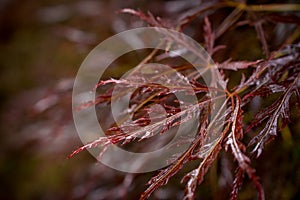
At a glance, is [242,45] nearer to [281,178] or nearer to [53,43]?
[281,178]

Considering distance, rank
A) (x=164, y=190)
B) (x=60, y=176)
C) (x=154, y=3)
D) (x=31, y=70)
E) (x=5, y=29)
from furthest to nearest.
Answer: (x=5, y=29), (x=31, y=70), (x=60, y=176), (x=154, y=3), (x=164, y=190)

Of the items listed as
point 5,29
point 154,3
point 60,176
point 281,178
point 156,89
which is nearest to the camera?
point 156,89

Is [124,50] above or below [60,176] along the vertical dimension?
above

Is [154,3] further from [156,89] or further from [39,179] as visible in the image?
[39,179]

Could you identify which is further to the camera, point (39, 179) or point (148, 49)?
point (39, 179)

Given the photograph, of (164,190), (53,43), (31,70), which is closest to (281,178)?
(164,190)

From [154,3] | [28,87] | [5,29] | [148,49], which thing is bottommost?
[148,49]

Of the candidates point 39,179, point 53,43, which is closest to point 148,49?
point 53,43
